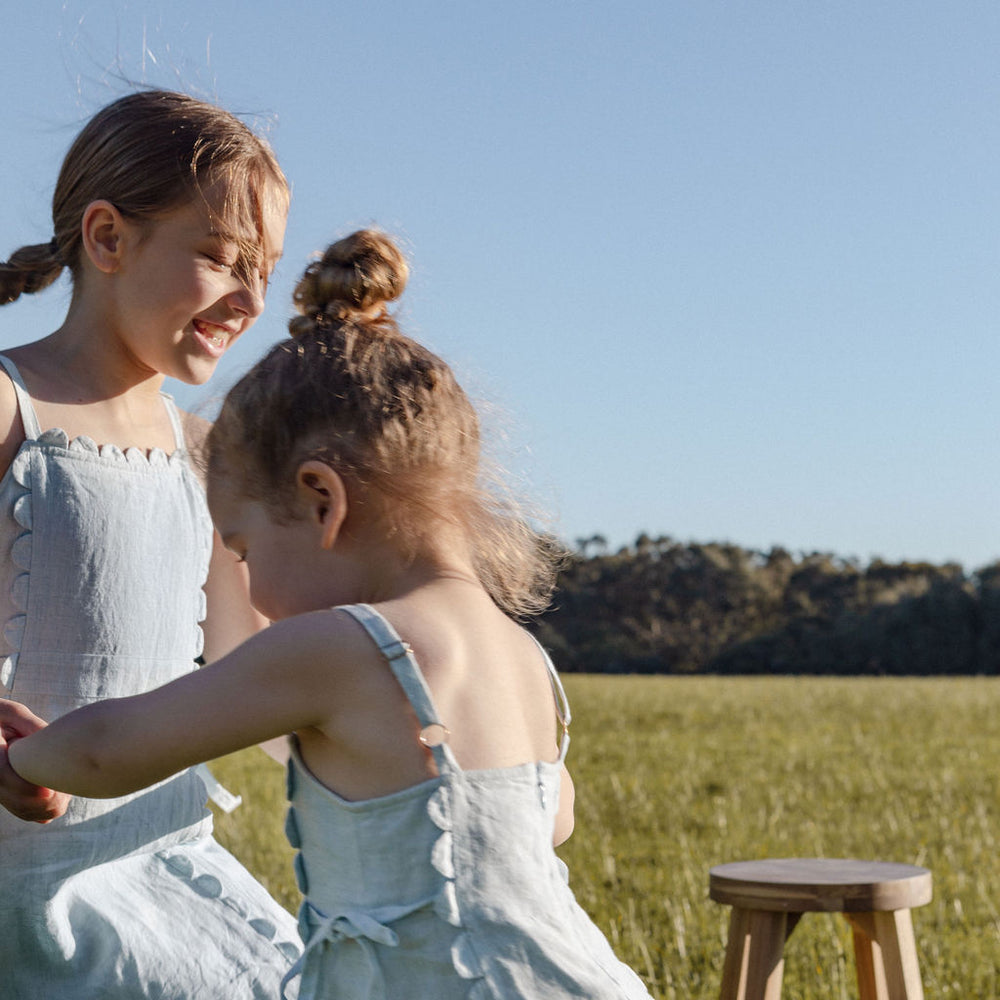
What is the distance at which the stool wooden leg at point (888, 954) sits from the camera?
2.90 meters

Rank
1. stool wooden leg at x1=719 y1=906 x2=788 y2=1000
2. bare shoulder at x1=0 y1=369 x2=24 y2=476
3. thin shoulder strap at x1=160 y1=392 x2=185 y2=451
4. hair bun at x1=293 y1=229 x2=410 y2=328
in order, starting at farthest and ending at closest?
1. stool wooden leg at x1=719 y1=906 x2=788 y2=1000
2. thin shoulder strap at x1=160 y1=392 x2=185 y2=451
3. bare shoulder at x1=0 y1=369 x2=24 y2=476
4. hair bun at x1=293 y1=229 x2=410 y2=328

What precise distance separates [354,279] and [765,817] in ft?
21.5

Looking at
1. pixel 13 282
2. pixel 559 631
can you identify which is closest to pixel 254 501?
pixel 13 282

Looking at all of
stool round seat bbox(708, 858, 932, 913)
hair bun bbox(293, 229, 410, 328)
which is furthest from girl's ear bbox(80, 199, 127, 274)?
stool round seat bbox(708, 858, 932, 913)

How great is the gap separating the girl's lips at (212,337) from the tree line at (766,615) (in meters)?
41.7

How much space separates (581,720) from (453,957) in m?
12.6

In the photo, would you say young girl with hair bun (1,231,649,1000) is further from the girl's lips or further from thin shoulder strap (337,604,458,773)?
the girl's lips

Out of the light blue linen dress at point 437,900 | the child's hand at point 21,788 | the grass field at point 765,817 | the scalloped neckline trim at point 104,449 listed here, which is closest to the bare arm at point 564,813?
the light blue linen dress at point 437,900

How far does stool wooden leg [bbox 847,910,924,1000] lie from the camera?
290 centimetres

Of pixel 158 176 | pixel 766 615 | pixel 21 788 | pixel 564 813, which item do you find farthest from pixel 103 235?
pixel 766 615

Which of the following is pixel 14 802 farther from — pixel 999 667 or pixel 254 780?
pixel 999 667

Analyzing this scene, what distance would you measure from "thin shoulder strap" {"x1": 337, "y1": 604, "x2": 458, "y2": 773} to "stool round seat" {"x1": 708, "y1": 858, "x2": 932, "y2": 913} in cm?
153

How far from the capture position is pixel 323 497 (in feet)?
5.30

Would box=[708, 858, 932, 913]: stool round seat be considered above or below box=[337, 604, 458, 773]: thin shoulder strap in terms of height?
below
